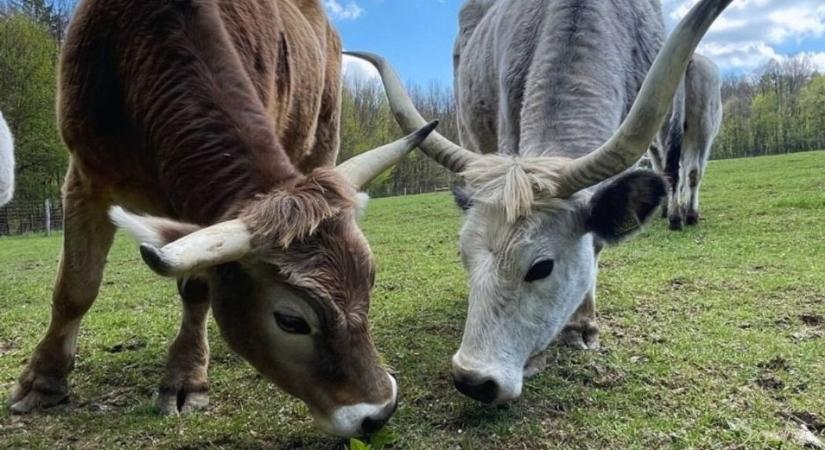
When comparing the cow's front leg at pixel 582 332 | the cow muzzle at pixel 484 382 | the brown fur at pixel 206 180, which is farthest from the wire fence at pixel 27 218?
the cow muzzle at pixel 484 382

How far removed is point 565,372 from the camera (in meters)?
3.92

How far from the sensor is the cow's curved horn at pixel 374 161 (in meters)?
3.11

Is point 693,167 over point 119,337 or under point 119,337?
over

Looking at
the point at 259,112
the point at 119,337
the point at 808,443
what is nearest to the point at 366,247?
the point at 259,112

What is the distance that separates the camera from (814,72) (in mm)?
83438

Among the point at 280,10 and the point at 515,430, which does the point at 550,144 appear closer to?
the point at 515,430

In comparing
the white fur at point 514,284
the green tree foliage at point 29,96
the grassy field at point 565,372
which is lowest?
the grassy field at point 565,372

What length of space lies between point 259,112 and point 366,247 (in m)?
1.01

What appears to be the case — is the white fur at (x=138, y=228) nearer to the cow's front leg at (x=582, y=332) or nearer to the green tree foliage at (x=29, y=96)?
the cow's front leg at (x=582, y=332)

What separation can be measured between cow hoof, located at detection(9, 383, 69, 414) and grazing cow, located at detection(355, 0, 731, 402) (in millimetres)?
2460

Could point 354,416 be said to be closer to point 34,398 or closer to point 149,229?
point 149,229

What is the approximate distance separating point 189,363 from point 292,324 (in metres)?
1.47

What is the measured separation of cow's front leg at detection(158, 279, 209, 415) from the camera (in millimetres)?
3695

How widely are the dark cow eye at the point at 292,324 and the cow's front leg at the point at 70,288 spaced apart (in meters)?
1.83
